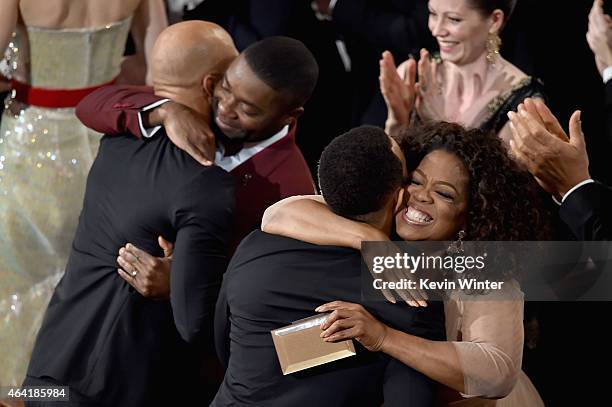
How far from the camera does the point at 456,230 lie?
2492 mm

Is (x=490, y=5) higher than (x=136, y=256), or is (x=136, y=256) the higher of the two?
(x=490, y=5)

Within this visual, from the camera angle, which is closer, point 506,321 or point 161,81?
point 506,321

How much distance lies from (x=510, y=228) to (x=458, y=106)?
120 centimetres

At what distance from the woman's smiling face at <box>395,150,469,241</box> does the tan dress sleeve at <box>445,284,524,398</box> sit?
21 cm

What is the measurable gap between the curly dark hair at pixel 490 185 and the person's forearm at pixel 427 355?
0.35 m

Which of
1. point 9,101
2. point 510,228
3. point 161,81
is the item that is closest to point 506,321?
point 510,228

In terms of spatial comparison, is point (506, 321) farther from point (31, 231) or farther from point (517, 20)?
point (517, 20)

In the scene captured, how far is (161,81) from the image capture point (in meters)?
2.88

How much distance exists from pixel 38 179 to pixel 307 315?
137cm

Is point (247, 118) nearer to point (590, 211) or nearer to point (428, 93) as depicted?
point (590, 211)

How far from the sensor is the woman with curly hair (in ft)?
7.01

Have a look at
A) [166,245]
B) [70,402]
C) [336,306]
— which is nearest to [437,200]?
[336,306]

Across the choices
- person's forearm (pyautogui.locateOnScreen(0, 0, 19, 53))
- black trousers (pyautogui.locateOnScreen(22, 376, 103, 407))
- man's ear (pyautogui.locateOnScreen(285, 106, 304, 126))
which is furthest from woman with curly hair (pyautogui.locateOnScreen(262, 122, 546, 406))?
person's forearm (pyautogui.locateOnScreen(0, 0, 19, 53))

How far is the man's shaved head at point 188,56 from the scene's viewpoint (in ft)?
9.26
